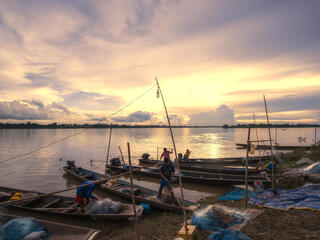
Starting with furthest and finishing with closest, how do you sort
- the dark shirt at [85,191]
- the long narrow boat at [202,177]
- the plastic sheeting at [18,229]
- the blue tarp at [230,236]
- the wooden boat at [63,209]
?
1. the long narrow boat at [202,177]
2. the dark shirt at [85,191]
3. the wooden boat at [63,209]
4. the plastic sheeting at [18,229]
5. the blue tarp at [230,236]

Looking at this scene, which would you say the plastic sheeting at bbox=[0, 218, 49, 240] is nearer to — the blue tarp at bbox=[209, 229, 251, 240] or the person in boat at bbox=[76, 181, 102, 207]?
the person in boat at bbox=[76, 181, 102, 207]

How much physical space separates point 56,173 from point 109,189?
9.44 metres

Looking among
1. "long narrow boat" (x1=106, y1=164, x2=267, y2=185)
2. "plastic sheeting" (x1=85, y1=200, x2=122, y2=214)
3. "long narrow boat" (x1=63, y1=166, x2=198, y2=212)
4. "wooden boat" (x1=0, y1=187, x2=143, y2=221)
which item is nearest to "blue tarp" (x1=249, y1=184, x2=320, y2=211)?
"long narrow boat" (x1=63, y1=166, x2=198, y2=212)

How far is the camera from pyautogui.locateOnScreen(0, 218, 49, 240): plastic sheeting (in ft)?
15.2

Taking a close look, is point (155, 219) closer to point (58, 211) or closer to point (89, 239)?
point (89, 239)

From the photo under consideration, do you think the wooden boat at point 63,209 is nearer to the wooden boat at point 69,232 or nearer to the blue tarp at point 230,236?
the wooden boat at point 69,232

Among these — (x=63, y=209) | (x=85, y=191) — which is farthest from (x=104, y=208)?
(x=63, y=209)

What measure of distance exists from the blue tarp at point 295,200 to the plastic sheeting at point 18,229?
21.2 feet

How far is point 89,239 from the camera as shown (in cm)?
428

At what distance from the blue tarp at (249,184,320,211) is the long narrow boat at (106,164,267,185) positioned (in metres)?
2.74

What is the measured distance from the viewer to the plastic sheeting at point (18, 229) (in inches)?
183

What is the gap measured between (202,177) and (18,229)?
969 centimetres

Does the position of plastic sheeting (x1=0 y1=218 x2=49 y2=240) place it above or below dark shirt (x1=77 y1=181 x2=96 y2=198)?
below

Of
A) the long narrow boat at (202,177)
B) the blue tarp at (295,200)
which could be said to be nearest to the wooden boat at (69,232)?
the blue tarp at (295,200)
